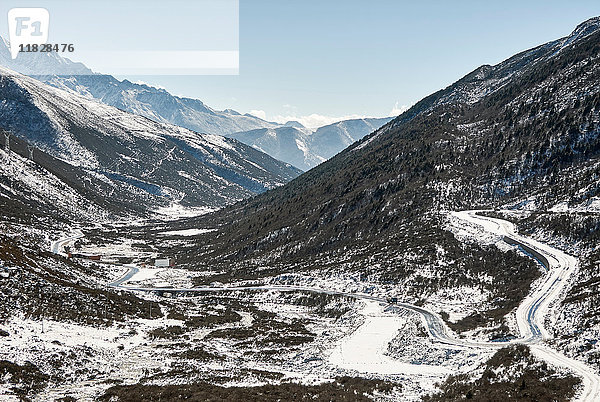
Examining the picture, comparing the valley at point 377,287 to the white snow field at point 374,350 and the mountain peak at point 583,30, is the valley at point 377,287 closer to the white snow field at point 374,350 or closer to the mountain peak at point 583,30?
the white snow field at point 374,350

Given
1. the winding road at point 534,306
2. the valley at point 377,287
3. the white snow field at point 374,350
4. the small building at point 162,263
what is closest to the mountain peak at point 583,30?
the valley at point 377,287

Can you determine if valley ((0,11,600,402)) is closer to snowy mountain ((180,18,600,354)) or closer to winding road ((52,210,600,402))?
winding road ((52,210,600,402))

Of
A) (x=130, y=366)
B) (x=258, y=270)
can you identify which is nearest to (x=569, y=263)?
(x=130, y=366)

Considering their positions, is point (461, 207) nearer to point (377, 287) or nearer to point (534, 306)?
point (377, 287)

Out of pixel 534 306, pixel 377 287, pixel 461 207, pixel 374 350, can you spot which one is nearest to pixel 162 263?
pixel 377 287

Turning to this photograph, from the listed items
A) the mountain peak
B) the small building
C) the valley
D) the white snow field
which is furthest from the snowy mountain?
the mountain peak

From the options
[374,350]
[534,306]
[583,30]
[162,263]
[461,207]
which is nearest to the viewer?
[374,350]

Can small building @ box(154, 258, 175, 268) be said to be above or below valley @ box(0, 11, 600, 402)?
below

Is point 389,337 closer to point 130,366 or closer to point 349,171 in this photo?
point 130,366
